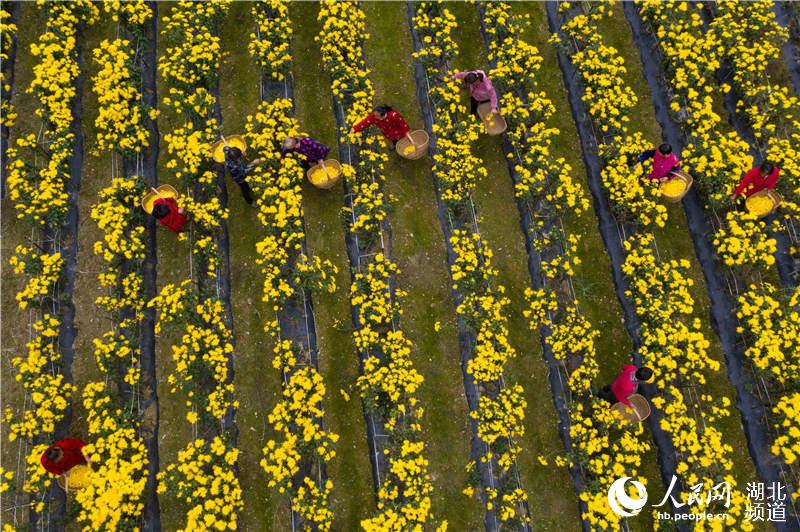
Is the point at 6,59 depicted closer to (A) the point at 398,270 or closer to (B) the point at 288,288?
(B) the point at 288,288

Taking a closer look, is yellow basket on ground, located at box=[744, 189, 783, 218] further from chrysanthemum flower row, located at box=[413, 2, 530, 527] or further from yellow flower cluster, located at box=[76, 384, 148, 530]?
yellow flower cluster, located at box=[76, 384, 148, 530]

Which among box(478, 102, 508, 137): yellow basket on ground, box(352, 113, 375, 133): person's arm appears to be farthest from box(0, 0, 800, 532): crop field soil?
box(352, 113, 375, 133): person's arm

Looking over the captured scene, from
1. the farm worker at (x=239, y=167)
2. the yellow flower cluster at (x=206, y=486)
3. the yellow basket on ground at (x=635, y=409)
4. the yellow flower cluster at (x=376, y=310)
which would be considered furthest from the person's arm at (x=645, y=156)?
the yellow flower cluster at (x=206, y=486)

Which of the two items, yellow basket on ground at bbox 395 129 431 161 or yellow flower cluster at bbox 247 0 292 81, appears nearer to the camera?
yellow basket on ground at bbox 395 129 431 161

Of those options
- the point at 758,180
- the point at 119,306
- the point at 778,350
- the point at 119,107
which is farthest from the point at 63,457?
the point at 758,180

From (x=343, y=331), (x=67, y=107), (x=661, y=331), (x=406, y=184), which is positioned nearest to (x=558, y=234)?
(x=661, y=331)

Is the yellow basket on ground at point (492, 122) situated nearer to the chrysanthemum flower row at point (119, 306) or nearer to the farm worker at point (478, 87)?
the farm worker at point (478, 87)
